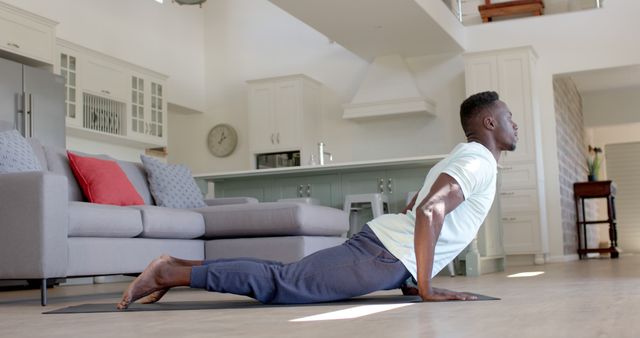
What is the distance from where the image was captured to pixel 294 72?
1016 cm

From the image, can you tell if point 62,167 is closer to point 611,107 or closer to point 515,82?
point 515,82

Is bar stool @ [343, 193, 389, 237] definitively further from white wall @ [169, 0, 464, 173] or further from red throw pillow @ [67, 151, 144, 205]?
white wall @ [169, 0, 464, 173]

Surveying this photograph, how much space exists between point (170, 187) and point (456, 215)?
9.09ft

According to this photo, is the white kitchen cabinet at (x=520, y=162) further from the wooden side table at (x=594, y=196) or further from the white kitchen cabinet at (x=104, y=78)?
the white kitchen cabinet at (x=104, y=78)

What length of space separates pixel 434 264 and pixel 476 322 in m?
0.71

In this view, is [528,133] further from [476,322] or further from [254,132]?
[476,322]

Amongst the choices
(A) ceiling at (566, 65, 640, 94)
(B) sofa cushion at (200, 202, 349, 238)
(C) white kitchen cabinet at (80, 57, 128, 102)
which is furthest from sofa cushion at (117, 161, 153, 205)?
(A) ceiling at (566, 65, 640, 94)

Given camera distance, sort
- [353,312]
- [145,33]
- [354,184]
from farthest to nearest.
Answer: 1. [145,33]
2. [354,184]
3. [353,312]

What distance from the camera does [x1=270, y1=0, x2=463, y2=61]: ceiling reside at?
24.4 feet

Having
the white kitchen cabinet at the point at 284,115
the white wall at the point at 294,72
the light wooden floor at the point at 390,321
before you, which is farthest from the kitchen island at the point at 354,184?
the light wooden floor at the point at 390,321

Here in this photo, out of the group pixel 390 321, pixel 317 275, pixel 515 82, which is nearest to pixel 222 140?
pixel 515 82

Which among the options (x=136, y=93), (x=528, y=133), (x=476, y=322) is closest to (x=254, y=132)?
(x=136, y=93)

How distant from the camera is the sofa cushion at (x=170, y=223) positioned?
413cm

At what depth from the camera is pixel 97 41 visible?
8594 mm
